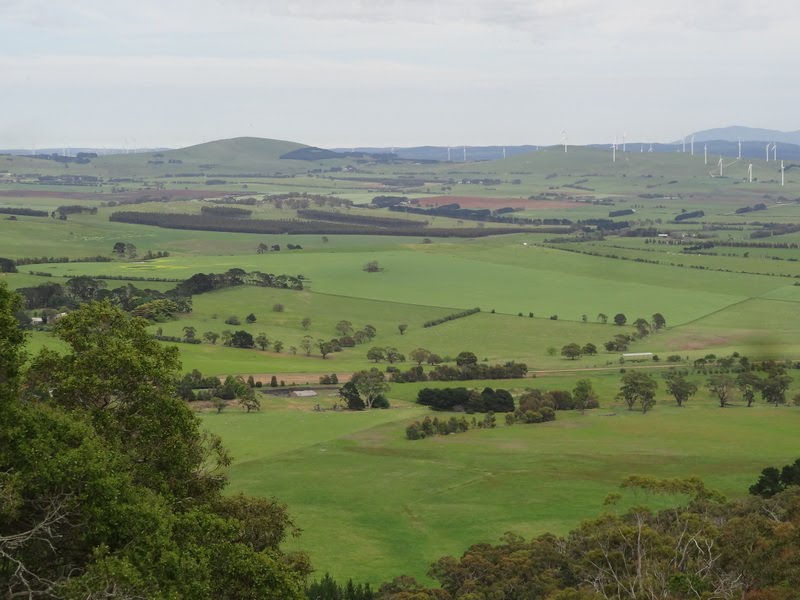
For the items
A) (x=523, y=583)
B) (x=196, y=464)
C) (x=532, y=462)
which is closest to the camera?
(x=196, y=464)

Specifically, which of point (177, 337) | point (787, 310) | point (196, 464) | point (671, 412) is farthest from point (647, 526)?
point (787, 310)

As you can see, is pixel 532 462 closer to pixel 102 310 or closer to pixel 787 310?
pixel 102 310

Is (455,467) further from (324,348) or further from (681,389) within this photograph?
(324,348)

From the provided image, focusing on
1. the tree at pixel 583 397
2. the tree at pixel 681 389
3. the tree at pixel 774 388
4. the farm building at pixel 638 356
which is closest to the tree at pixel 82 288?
the farm building at pixel 638 356

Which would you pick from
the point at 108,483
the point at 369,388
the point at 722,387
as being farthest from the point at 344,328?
the point at 108,483

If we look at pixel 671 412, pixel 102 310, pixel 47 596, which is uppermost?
pixel 102 310

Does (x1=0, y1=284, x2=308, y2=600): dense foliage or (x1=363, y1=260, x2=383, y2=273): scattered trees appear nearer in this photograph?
(x1=0, y1=284, x2=308, y2=600): dense foliage

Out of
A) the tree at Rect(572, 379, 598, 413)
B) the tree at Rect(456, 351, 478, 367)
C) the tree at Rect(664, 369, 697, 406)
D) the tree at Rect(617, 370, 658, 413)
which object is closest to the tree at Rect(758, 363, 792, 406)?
the tree at Rect(664, 369, 697, 406)

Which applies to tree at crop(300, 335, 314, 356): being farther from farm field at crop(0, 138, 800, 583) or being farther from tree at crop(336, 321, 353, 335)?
tree at crop(336, 321, 353, 335)
